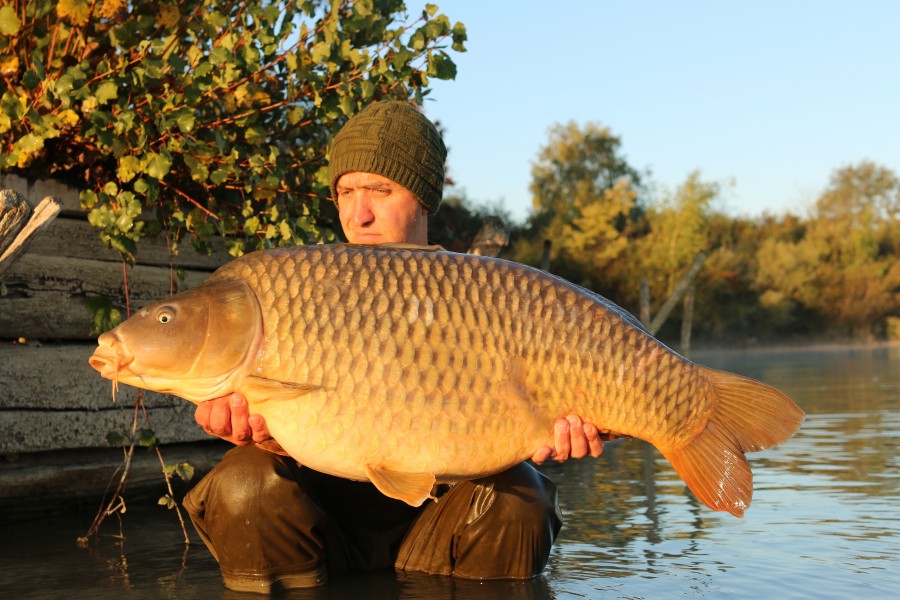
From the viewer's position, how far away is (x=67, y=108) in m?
3.98

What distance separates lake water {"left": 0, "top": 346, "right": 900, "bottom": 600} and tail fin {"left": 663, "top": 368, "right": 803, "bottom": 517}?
1.55ft

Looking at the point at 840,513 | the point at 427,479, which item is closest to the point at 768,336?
the point at 840,513

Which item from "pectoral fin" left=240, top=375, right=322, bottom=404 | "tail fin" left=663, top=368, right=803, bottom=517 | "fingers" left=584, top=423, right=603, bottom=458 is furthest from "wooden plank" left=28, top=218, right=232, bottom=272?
"tail fin" left=663, top=368, right=803, bottom=517

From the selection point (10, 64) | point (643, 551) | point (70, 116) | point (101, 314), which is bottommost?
point (643, 551)

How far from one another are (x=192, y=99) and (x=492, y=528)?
2.10 m

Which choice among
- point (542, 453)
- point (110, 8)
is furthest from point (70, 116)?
point (542, 453)

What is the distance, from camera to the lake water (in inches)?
120

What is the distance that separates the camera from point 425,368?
8.25ft

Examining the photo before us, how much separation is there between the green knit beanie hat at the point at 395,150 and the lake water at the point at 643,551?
4.35ft

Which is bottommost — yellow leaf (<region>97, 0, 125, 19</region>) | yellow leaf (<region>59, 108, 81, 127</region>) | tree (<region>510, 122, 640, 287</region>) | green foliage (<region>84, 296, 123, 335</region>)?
green foliage (<region>84, 296, 123, 335</region>)

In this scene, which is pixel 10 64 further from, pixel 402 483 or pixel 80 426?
pixel 402 483

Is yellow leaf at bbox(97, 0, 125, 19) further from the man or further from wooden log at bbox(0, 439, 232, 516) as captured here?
wooden log at bbox(0, 439, 232, 516)

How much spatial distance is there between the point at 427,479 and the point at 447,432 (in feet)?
0.42

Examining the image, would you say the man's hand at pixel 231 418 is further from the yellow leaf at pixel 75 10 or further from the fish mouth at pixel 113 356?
the yellow leaf at pixel 75 10
